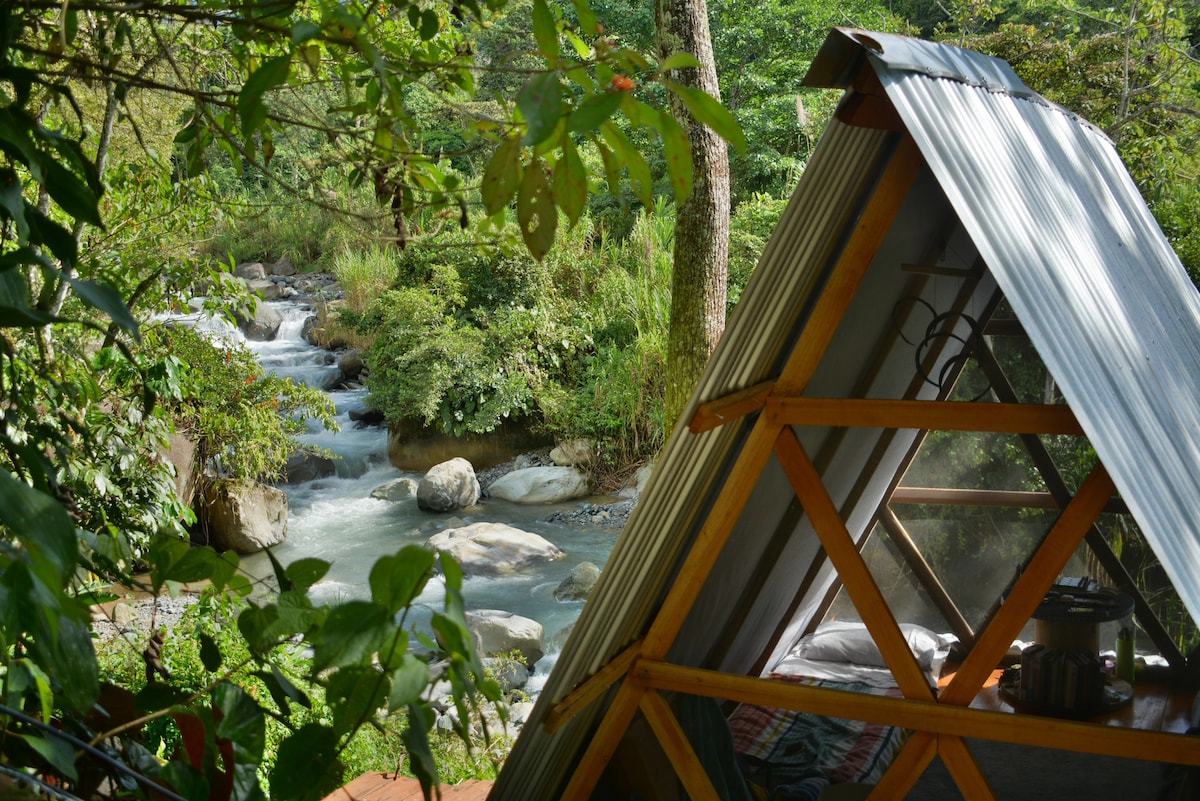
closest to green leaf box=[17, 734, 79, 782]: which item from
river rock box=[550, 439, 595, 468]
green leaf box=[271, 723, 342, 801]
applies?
green leaf box=[271, 723, 342, 801]

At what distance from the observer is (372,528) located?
31.7 feet

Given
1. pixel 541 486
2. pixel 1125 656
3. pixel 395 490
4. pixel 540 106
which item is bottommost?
pixel 395 490

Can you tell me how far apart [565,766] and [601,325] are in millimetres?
10198

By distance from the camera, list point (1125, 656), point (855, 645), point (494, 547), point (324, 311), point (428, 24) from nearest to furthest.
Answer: point (428, 24), point (1125, 656), point (855, 645), point (494, 547), point (324, 311)

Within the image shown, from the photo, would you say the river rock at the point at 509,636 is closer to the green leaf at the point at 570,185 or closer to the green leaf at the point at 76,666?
the green leaf at the point at 570,185

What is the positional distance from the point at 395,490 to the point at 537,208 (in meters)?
10.0

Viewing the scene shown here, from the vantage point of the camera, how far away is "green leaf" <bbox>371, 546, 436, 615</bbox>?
716 millimetres

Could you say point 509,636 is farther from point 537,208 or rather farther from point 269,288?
point 269,288

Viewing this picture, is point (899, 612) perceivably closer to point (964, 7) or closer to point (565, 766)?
point (565, 766)

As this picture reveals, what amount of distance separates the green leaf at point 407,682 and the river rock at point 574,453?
10552 millimetres

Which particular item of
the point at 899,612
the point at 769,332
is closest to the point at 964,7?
the point at 899,612

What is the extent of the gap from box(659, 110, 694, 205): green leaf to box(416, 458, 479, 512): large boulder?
937 cm

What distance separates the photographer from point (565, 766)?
2.43 meters

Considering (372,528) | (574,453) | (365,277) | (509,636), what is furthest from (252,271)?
(509,636)
